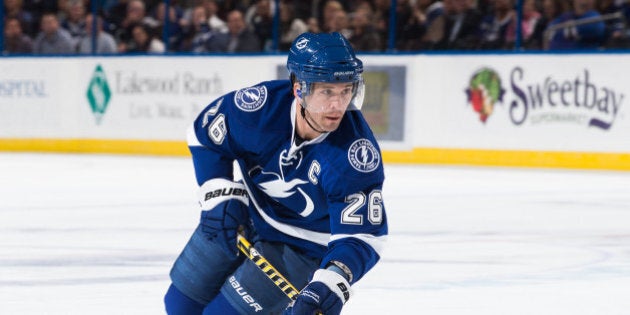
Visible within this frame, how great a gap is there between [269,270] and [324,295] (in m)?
0.45

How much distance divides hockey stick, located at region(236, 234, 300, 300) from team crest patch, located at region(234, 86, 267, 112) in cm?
38

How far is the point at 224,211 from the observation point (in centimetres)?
337

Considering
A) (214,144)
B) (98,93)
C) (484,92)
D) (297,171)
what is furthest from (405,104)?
(297,171)

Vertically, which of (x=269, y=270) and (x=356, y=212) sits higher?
(x=356, y=212)

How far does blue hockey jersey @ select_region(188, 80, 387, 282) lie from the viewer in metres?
3.10

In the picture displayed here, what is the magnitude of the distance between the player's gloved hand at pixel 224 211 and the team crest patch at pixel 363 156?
43 cm

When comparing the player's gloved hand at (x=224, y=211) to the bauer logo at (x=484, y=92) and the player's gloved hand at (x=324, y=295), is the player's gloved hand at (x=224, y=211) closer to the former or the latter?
the player's gloved hand at (x=324, y=295)

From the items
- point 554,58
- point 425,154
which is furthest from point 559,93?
point 425,154

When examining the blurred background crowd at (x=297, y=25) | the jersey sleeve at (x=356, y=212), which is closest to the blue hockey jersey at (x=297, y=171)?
the jersey sleeve at (x=356, y=212)

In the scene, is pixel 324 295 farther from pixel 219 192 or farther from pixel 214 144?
pixel 214 144

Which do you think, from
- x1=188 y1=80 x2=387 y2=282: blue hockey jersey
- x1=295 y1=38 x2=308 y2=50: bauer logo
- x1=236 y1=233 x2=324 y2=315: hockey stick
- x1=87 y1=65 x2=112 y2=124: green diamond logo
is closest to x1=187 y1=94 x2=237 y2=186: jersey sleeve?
x1=188 y1=80 x2=387 y2=282: blue hockey jersey

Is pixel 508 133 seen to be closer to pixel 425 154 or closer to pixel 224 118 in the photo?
pixel 425 154

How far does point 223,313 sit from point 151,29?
1240 cm

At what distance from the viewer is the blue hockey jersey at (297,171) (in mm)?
3098
